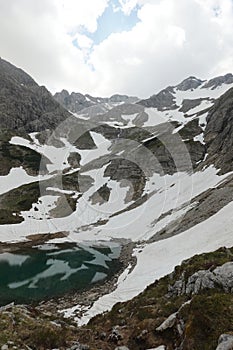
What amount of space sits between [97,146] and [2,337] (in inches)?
5975

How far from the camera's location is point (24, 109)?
17512 cm

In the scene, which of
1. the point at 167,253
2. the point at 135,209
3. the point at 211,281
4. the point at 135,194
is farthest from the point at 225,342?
the point at 135,194

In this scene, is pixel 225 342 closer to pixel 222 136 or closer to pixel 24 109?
pixel 222 136

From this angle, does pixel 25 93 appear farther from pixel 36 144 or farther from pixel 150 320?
pixel 150 320

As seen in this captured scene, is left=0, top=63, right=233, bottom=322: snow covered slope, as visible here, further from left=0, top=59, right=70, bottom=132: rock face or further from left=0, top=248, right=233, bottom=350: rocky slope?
left=0, top=59, right=70, bottom=132: rock face

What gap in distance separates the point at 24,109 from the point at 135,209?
405ft

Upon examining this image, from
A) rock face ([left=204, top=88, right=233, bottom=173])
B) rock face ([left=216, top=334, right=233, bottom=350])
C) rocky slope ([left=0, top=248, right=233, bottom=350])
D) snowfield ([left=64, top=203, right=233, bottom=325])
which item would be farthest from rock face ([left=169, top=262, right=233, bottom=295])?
rock face ([left=204, top=88, right=233, bottom=173])

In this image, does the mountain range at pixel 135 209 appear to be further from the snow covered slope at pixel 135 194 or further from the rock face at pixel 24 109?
the rock face at pixel 24 109

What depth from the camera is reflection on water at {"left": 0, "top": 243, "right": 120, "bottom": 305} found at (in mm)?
36625

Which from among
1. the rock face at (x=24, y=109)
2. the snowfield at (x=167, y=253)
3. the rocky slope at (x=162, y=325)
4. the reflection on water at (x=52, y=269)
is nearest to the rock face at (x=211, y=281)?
the rocky slope at (x=162, y=325)

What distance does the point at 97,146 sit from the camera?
163m

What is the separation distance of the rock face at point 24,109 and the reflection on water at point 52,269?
380 ft

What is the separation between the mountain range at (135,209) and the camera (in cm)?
1448

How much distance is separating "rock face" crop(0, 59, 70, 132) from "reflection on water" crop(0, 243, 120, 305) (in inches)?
4565
